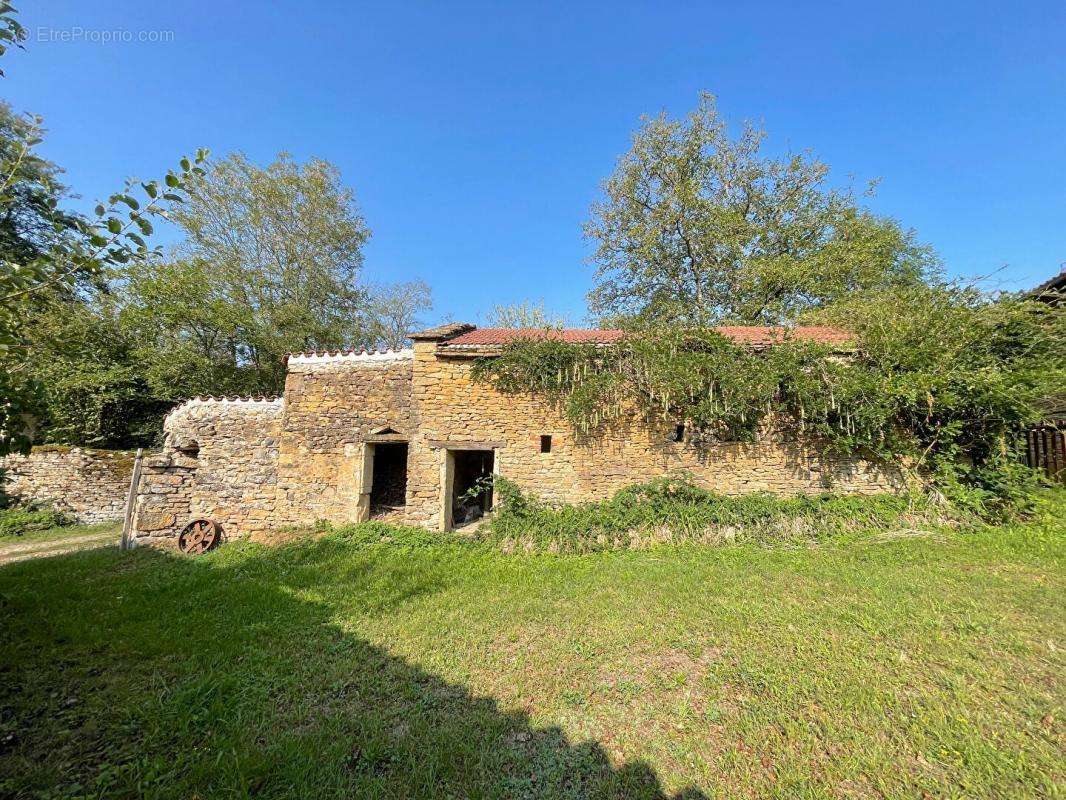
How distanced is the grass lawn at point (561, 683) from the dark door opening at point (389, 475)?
5.29m

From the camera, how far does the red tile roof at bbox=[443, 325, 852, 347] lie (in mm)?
7691

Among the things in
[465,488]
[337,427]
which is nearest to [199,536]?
[337,427]

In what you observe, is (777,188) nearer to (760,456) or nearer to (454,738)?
(760,456)

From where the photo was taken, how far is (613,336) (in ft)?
27.8

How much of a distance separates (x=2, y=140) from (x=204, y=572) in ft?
49.3

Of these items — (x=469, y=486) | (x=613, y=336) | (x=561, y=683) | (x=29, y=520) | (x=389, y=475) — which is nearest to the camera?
(x=561, y=683)

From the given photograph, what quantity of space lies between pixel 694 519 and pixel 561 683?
4460 mm

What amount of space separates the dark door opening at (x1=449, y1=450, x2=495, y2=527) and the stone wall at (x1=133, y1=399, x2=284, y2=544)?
12.8 ft

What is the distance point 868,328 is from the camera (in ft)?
24.6

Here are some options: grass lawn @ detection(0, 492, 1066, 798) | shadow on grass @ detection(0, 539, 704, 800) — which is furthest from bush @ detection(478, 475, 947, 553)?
shadow on grass @ detection(0, 539, 704, 800)

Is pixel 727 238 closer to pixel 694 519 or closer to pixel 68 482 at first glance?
pixel 694 519

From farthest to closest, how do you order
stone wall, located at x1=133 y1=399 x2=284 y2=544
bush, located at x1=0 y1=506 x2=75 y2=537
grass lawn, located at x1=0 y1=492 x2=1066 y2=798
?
bush, located at x1=0 y1=506 x2=75 y2=537 → stone wall, located at x1=133 y1=399 x2=284 y2=544 → grass lawn, located at x1=0 y1=492 x2=1066 y2=798

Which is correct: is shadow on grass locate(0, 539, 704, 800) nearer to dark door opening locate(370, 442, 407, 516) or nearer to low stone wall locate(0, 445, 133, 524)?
dark door opening locate(370, 442, 407, 516)

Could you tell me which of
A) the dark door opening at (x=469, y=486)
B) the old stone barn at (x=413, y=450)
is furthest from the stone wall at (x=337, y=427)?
the dark door opening at (x=469, y=486)
